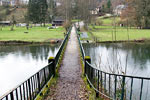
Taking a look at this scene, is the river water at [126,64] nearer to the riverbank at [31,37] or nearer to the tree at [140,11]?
the riverbank at [31,37]

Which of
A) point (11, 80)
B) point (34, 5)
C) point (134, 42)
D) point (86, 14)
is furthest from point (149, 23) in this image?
point (11, 80)

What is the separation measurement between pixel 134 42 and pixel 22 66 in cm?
1990

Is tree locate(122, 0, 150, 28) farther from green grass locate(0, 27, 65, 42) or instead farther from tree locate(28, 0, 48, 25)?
tree locate(28, 0, 48, 25)

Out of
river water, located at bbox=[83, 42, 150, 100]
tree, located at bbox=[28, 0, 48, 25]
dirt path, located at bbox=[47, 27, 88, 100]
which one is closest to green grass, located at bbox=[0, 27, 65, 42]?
river water, located at bbox=[83, 42, 150, 100]

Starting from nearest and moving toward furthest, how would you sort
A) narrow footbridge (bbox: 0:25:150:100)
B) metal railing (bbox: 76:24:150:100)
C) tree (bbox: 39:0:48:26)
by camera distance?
metal railing (bbox: 76:24:150:100) → narrow footbridge (bbox: 0:25:150:100) → tree (bbox: 39:0:48:26)

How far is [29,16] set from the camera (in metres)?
58.8

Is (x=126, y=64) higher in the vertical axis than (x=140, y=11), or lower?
lower

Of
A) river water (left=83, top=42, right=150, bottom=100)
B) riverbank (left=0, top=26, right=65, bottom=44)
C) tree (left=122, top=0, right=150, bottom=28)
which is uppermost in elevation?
tree (left=122, top=0, right=150, bottom=28)

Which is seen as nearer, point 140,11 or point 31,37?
point 31,37

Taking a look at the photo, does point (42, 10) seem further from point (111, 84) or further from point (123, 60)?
point (111, 84)

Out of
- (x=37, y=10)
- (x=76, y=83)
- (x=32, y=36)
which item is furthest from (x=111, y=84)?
(x=37, y=10)

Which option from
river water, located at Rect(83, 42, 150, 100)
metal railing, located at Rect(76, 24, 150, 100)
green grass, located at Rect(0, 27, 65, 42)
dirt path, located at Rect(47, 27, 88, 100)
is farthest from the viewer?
green grass, located at Rect(0, 27, 65, 42)

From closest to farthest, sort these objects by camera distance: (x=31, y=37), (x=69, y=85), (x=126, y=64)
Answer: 1. (x=126, y=64)
2. (x=69, y=85)
3. (x=31, y=37)

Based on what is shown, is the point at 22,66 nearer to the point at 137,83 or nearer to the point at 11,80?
the point at 11,80
